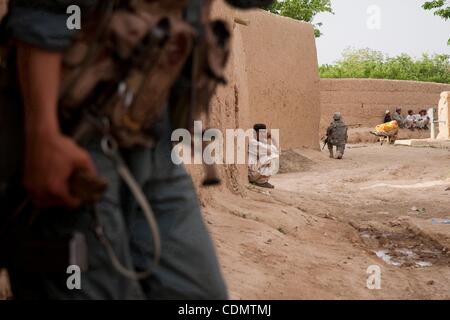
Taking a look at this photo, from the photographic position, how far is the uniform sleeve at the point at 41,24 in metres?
1.27

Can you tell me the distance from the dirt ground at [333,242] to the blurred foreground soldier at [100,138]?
5.57ft

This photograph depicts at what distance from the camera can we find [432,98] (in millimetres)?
24844

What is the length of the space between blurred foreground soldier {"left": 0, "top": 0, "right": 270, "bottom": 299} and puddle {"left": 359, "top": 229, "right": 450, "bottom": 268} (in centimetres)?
365

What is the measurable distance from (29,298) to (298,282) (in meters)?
2.55

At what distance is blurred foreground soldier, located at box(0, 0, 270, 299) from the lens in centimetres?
123

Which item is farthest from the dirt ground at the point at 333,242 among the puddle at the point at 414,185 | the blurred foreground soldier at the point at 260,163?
the blurred foreground soldier at the point at 260,163

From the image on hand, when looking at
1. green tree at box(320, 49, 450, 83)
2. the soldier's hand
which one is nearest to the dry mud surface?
the soldier's hand

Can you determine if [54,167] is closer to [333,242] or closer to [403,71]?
[333,242]

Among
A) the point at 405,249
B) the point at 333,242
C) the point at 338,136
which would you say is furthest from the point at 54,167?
the point at 338,136

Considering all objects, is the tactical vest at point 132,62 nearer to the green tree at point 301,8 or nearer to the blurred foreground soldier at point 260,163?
the blurred foreground soldier at point 260,163

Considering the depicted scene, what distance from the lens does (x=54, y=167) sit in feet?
3.86

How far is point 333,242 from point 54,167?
4320mm

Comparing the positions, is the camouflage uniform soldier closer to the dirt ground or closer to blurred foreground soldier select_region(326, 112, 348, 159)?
the dirt ground
